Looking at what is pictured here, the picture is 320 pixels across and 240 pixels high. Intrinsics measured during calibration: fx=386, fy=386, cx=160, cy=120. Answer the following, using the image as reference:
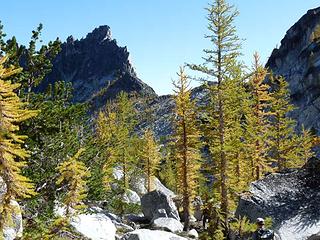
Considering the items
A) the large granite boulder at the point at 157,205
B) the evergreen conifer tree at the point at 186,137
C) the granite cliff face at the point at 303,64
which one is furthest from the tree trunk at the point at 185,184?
the granite cliff face at the point at 303,64

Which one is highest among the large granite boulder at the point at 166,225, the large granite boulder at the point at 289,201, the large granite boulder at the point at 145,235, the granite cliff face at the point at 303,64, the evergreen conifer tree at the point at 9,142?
the granite cliff face at the point at 303,64

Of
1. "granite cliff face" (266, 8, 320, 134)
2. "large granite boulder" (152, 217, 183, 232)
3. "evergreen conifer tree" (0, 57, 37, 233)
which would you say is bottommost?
"large granite boulder" (152, 217, 183, 232)

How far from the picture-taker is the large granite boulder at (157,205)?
37.2 m

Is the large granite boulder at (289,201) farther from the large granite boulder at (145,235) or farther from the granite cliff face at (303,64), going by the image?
the granite cliff face at (303,64)

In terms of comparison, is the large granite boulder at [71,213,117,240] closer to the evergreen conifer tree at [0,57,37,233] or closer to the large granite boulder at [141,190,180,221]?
the evergreen conifer tree at [0,57,37,233]

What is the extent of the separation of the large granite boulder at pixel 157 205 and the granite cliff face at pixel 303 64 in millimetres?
47557

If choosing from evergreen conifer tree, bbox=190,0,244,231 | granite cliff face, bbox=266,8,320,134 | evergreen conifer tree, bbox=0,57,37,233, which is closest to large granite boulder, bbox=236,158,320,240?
evergreen conifer tree, bbox=190,0,244,231

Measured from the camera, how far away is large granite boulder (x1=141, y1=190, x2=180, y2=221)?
3725 centimetres

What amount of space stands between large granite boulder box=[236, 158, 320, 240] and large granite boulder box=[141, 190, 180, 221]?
14.6 m

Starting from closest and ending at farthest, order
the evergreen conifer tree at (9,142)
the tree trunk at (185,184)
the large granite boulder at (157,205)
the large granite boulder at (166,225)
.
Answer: the evergreen conifer tree at (9,142), the large granite boulder at (166,225), the tree trunk at (185,184), the large granite boulder at (157,205)

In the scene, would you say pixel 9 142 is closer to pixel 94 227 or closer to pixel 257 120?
pixel 94 227

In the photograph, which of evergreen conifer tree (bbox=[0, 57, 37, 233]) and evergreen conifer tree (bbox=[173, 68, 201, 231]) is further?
evergreen conifer tree (bbox=[173, 68, 201, 231])

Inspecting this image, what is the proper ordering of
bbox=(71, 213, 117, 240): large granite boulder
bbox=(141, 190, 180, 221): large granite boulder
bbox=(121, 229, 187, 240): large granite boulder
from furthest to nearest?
1. bbox=(141, 190, 180, 221): large granite boulder
2. bbox=(71, 213, 117, 240): large granite boulder
3. bbox=(121, 229, 187, 240): large granite boulder

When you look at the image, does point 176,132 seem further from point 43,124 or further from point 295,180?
point 43,124
